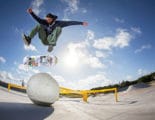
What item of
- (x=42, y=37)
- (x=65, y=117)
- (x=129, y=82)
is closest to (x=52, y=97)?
(x=65, y=117)

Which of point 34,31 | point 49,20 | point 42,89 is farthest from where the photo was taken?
point 49,20

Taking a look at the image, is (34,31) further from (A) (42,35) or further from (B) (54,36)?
(B) (54,36)

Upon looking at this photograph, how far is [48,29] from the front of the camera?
12609 mm

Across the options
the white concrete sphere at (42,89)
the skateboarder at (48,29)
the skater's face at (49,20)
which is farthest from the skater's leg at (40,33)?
the white concrete sphere at (42,89)

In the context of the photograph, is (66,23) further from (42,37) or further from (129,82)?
(129,82)

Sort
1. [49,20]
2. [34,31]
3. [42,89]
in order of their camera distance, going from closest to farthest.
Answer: [42,89], [34,31], [49,20]

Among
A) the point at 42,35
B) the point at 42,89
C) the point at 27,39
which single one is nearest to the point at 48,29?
the point at 42,35

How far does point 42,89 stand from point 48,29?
17.2 feet

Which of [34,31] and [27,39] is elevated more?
[34,31]

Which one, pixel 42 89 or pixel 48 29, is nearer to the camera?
pixel 42 89

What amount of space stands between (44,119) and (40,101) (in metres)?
2.20

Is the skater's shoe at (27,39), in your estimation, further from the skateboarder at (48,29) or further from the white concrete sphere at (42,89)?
the white concrete sphere at (42,89)

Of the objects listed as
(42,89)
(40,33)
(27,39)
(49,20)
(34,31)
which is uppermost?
(49,20)

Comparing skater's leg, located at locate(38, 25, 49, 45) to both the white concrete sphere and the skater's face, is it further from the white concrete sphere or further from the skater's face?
the white concrete sphere
